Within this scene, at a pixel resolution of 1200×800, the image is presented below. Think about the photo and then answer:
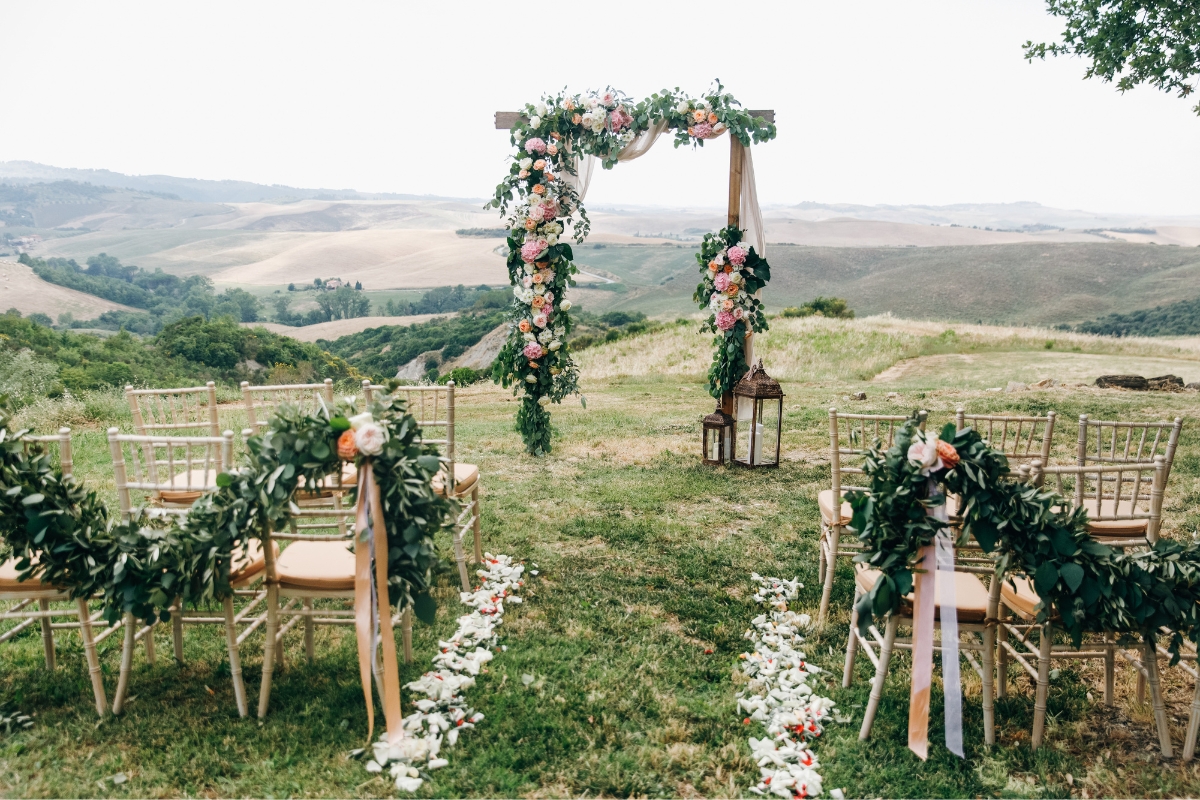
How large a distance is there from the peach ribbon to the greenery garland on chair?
6.59ft

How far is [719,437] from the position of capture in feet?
25.0

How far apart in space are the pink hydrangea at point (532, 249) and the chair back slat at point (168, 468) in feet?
11.4

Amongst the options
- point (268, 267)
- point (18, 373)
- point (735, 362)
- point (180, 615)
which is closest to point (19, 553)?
point (180, 615)

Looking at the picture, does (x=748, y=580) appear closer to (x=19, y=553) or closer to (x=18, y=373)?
(x=19, y=553)

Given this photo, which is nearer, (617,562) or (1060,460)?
(617,562)

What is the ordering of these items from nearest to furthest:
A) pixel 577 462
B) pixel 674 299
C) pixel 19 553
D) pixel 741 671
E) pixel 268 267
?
pixel 19 553
pixel 741 671
pixel 577 462
pixel 674 299
pixel 268 267

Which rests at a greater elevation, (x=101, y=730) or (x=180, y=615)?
(x=180, y=615)

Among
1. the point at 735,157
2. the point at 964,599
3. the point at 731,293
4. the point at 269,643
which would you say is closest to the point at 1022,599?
the point at 964,599

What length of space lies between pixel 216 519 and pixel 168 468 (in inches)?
81.3

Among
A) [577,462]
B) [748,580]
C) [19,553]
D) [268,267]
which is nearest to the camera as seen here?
[19,553]

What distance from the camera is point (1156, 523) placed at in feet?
11.1

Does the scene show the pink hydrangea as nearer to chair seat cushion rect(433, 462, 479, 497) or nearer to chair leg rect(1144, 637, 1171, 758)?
chair seat cushion rect(433, 462, 479, 497)

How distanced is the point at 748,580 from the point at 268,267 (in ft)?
243

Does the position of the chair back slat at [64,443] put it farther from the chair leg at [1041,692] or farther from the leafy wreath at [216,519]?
the chair leg at [1041,692]
